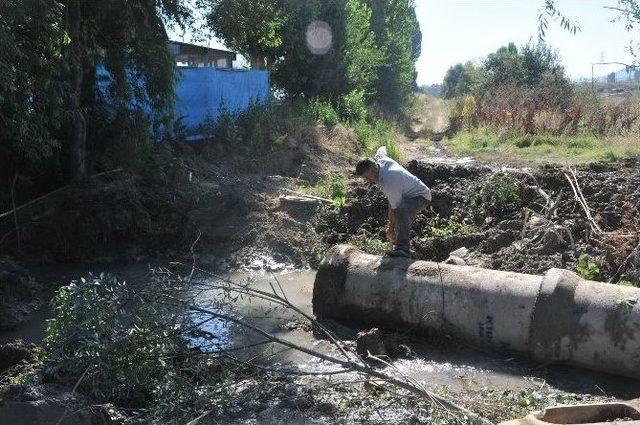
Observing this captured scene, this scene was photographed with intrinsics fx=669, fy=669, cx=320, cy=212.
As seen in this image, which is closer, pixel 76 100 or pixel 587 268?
pixel 587 268

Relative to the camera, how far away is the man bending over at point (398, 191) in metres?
7.27

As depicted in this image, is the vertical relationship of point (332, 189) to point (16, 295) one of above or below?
above

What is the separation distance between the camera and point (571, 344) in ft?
18.8

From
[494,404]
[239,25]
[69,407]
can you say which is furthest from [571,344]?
[239,25]

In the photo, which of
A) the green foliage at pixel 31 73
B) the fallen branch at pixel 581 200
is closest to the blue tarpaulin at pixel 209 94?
the green foliage at pixel 31 73

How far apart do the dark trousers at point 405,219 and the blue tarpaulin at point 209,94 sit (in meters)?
8.36

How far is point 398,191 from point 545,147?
11625mm

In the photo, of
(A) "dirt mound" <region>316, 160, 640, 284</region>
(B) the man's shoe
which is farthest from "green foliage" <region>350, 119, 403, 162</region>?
(B) the man's shoe

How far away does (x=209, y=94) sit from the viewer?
1625cm

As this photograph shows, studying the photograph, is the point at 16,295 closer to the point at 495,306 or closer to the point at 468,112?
the point at 495,306

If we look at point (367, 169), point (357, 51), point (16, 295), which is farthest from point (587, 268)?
point (357, 51)

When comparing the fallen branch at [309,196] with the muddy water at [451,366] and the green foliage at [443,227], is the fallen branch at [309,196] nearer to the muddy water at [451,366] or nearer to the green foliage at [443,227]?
the green foliage at [443,227]

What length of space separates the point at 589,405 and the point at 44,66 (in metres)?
8.08

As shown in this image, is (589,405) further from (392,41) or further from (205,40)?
(392,41)
